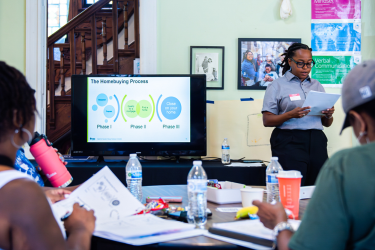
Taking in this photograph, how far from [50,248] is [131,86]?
236 cm

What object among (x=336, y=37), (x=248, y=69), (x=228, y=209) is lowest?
(x=228, y=209)

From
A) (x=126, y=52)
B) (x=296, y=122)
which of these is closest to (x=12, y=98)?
(x=296, y=122)

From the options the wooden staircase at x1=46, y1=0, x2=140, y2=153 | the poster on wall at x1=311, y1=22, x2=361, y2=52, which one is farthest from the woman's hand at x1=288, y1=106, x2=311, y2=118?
the wooden staircase at x1=46, y1=0, x2=140, y2=153

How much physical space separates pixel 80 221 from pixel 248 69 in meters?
2.65

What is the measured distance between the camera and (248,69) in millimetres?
3361

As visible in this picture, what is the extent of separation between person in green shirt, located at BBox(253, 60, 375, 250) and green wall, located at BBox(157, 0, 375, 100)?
8.61ft

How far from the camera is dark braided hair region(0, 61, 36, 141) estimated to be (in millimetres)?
788

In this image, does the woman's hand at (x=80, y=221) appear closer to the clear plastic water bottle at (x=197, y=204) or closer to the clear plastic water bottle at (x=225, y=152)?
the clear plastic water bottle at (x=197, y=204)

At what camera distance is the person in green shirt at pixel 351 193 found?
700 millimetres

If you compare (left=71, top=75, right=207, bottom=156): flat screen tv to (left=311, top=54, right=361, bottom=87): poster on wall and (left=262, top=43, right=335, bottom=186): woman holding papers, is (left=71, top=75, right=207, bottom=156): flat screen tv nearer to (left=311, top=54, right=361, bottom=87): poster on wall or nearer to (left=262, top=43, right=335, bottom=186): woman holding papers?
(left=262, top=43, right=335, bottom=186): woman holding papers

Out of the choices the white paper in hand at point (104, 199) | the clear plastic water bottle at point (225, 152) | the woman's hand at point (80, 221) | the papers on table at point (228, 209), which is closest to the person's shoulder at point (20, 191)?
the woman's hand at point (80, 221)

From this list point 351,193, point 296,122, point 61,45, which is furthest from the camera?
point 61,45

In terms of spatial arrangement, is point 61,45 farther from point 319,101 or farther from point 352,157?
point 352,157

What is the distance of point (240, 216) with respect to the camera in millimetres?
1222
